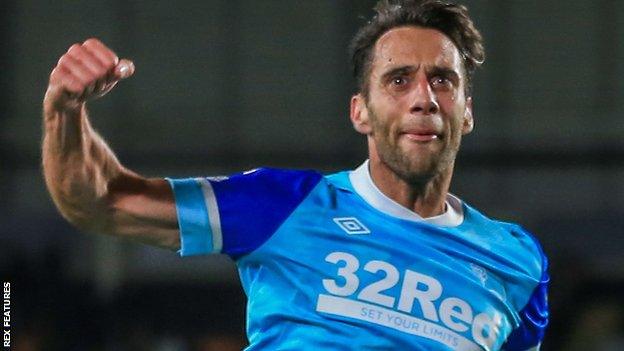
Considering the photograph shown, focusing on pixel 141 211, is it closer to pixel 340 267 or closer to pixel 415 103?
pixel 340 267

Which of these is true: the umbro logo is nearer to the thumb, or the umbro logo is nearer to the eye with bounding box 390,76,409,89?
the eye with bounding box 390,76,409,89

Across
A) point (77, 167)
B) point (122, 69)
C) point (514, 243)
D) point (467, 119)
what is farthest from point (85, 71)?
point (514, 243)

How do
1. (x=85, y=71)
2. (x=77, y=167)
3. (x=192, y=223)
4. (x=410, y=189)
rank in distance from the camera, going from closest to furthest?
(x=85, y=71)
(x=77, y=167)
(x=192, y=223)
(x=410, y=189)

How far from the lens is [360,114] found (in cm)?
294

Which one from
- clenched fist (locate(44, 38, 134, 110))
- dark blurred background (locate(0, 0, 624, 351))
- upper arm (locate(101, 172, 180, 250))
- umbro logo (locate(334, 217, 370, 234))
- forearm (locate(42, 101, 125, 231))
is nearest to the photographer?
clenched fist (locate(44, 38, 134, 110))

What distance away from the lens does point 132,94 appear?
284 inches

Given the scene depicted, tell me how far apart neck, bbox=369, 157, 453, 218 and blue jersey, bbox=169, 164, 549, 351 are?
31 mm

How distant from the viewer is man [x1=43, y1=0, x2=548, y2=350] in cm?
261

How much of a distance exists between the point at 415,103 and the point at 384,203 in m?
0.23

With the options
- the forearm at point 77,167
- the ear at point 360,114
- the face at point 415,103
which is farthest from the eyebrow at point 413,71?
the forearm at point 77,167

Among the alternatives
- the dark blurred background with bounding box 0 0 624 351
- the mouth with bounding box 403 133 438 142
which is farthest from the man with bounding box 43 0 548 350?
the dark blurred background with bounding box 0 0 624 351

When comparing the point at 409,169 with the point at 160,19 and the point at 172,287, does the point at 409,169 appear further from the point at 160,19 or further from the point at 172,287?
the point at 160,19

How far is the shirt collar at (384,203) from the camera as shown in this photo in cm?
285

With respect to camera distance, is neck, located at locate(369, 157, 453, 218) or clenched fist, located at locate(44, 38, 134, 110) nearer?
clenched fist, located at locate(44, 38, 134, 110)
